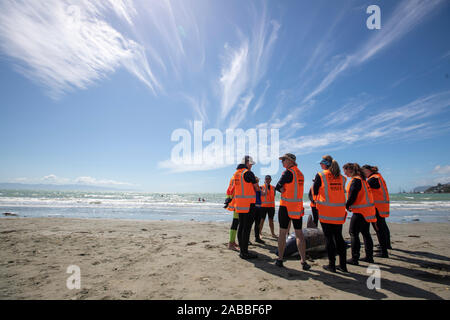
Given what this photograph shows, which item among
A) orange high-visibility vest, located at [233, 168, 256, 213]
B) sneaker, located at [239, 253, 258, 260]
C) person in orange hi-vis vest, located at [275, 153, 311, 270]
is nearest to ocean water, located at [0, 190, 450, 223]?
sneaker, located at [239, 253, 258, 260]

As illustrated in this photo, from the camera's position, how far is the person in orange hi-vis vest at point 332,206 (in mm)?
3883

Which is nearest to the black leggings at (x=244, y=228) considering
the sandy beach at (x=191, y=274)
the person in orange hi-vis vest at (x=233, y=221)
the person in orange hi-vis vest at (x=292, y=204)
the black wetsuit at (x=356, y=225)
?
the sandy beach at (x=191, y=274)

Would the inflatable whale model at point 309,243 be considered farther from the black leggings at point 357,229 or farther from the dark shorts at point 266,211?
the dark shorts at point 266,211

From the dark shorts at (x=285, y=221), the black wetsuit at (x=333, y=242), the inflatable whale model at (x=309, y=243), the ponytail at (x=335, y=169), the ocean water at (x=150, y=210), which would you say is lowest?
the ocean water at (x=150, y=210)

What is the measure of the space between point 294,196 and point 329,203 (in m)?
0.64

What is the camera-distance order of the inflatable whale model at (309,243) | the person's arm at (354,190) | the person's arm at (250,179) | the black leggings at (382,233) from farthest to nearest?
the black leggings at (382,233)
the inflatable whale model at (309,243)
the person's arm at (250,179)
the person's arm at (354,190)

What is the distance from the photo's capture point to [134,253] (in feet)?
17.0

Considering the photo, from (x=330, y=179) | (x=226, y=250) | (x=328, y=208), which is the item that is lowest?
(x=226, y=250)

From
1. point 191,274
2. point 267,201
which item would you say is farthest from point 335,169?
point 267,201

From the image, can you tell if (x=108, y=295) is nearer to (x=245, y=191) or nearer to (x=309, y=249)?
(x=245, y=191)

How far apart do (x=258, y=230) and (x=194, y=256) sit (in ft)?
9.14

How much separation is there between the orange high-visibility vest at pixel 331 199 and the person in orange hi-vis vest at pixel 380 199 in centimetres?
209

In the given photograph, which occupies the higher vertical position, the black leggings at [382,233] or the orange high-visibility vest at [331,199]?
the orange high-visibility vest at [331,199]
